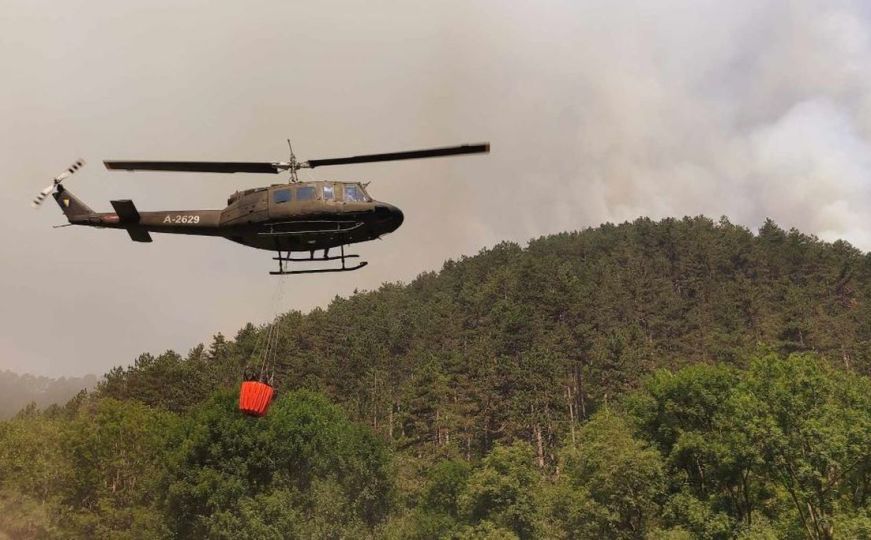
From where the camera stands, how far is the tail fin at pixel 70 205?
→ 22891mm

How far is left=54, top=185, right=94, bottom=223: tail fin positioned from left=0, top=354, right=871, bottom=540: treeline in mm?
30395

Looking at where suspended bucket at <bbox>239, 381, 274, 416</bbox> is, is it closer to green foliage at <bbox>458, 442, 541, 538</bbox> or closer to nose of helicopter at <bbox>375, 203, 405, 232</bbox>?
nose of helicopter at <bbox>375, 203, 405, 232</bbox>

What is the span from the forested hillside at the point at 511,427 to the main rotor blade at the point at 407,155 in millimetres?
12394

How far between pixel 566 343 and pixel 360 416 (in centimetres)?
3711

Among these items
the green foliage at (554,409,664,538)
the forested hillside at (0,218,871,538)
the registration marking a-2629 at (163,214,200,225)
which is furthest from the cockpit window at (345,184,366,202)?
the green foliage at (554,409,664,538)

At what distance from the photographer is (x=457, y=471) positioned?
60.8 meters

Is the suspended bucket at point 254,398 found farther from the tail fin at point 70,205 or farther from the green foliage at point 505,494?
the green foliage at point 505,494

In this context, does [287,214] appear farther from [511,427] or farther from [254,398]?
[511,427]

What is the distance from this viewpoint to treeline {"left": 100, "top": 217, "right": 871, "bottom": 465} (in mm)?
80000

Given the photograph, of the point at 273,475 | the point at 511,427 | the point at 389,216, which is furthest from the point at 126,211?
the point at 511,427

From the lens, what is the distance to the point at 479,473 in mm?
52406

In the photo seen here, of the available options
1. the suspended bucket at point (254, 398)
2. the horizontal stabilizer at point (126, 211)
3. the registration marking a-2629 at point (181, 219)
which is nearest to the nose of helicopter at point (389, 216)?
the suspended bucket at point (254, 398)

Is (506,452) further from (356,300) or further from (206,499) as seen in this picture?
(356,300)

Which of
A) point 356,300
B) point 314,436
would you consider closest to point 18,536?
point 314,436
